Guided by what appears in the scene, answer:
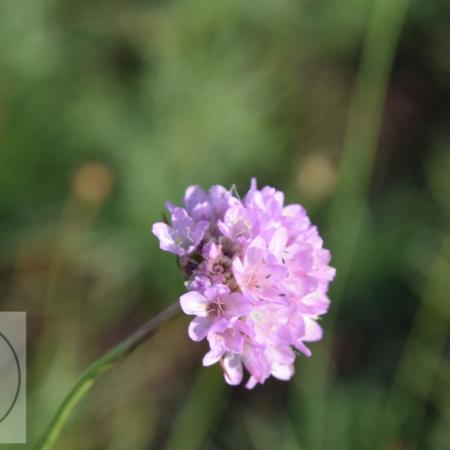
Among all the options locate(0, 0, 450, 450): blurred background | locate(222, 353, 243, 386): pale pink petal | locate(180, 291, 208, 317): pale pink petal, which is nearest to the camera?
locate(180, 291, 208, 317): pale pink petal

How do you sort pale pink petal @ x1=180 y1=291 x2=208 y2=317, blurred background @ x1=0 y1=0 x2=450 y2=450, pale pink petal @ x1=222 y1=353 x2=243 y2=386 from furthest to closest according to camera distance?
blurred background @ x1=0 y1=0 x2=450 y2=450, pale pink petal @ x1=222 y1=353 x2=243 y2=386, pale pink petal @ x1=180 y1=291 x2=208 y2=317

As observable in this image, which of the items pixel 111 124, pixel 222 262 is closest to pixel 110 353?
pixel 222 262

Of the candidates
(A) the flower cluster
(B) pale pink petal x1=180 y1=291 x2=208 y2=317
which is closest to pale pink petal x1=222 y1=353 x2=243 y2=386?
(A) the flower cluster

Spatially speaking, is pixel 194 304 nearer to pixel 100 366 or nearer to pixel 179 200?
pixel 100 366

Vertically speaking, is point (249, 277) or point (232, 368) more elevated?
point (249, 277)

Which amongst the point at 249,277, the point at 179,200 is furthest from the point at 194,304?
the point at 179,200

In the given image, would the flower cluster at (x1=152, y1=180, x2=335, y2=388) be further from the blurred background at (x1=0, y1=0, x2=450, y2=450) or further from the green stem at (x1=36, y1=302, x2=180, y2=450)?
the blurred background at (x1=0, y1=0, x2=450, y2=450)
